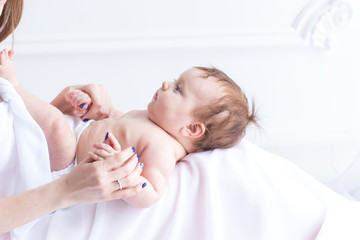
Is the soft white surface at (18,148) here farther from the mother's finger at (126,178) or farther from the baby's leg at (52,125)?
the mother's finger at (126,178)

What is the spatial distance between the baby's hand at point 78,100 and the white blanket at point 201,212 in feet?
0.97

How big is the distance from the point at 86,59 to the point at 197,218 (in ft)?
5.40

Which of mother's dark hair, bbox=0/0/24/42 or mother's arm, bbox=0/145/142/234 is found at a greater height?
mother's dark hair, bbox=0/0/24/42

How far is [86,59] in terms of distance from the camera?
2.77 metres

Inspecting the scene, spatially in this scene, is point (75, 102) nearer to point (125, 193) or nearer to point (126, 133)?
point (126, 133)

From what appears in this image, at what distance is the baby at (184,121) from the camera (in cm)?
152

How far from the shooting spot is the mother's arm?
1.15 meters

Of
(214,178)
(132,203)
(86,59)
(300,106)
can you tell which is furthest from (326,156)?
(132,203)

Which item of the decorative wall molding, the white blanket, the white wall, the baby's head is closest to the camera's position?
the white blanket

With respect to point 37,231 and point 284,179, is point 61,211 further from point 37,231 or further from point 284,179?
point 284,179

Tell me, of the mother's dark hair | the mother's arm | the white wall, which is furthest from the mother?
the white wall

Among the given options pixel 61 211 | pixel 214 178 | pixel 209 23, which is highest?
pixel 209 23

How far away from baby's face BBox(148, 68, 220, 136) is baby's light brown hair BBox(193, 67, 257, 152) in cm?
2

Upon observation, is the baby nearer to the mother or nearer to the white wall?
the mother
